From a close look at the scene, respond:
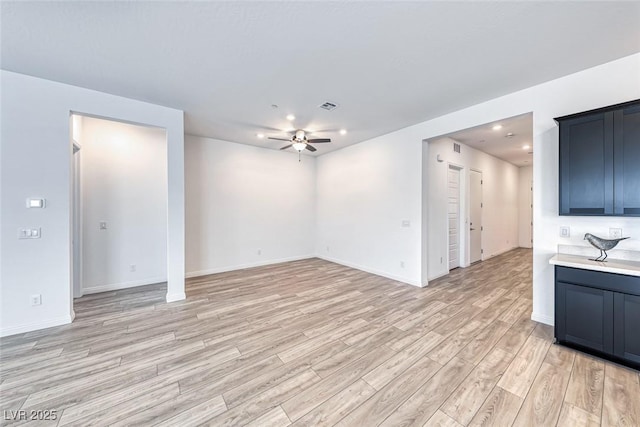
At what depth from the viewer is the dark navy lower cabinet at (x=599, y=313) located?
6.79 feet

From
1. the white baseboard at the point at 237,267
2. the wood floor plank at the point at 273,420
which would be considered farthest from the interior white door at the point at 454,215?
the wood floor plank at the point at 273,420

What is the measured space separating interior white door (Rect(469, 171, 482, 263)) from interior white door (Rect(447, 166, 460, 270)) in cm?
46

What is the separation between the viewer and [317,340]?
8.46ft

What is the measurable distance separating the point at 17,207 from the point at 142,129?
230 cm

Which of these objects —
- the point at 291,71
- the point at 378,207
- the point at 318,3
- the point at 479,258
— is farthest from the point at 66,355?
the point at 479,258

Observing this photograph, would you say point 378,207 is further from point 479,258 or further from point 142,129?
point 142,129

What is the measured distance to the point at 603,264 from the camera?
2.26 metres

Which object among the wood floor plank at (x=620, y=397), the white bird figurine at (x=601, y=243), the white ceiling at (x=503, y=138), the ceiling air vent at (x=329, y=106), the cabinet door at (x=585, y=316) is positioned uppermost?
the ceiling air vent at (x=329, y=106)

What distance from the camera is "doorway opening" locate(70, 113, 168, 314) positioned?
12.9ft

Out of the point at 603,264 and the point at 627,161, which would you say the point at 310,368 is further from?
the point at 627,161

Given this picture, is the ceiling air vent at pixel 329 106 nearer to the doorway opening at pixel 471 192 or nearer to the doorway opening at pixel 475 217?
the doorway opening at pixel 471 192

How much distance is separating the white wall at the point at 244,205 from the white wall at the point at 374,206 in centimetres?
59

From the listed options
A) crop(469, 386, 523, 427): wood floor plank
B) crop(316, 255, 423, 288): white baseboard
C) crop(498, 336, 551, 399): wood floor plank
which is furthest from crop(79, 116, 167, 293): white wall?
crop(498, 336, 551, 399): wood floor plank

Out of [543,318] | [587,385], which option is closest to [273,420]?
[587,385]
